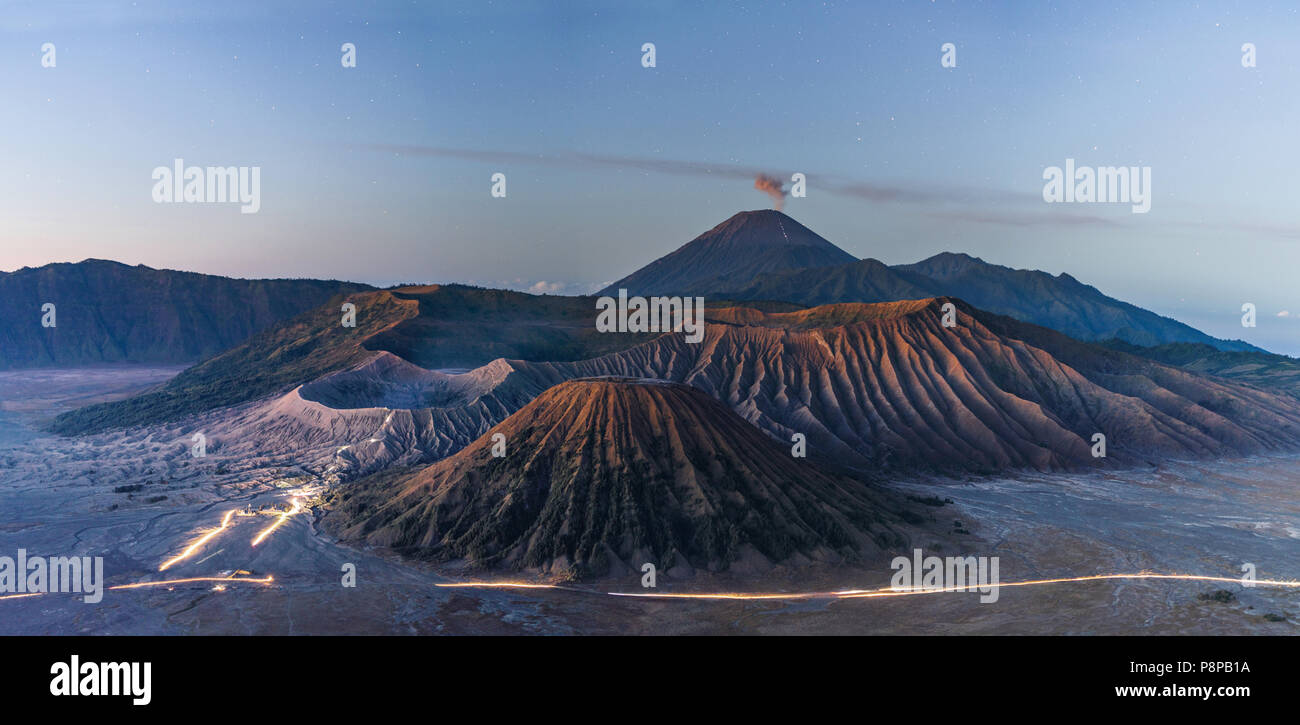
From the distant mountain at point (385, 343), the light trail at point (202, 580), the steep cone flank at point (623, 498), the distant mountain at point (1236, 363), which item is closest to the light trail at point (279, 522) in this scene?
the steep cone flank at point (623, 498)

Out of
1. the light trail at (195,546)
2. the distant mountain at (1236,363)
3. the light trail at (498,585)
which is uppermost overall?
the distant mountain at (1236,363)

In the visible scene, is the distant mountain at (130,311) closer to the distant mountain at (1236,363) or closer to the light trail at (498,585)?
the light trail at (498,585)

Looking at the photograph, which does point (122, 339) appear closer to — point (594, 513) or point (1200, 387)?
point (594, 513)

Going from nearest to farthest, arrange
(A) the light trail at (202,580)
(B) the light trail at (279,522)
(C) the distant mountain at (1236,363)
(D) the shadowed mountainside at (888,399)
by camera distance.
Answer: (A) the light trail at (202,580)
(B) the light trail at (279,522)
(D) the shadowed mountainside at (888,399)
(C) the distant mountain at (1236,363)

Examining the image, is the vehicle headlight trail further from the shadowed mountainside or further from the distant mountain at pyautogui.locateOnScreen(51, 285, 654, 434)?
the distant mountain at pyautogui.locateOnScreen(51, 285, 654, 434)

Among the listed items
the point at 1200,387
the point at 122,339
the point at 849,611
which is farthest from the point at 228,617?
the point at 122,339

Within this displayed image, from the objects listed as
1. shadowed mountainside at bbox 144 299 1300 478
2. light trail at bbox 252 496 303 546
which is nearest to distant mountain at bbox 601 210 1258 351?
shadowed mountainside at bbox 144 299 1300 478

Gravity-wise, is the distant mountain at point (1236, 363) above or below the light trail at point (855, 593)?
above
